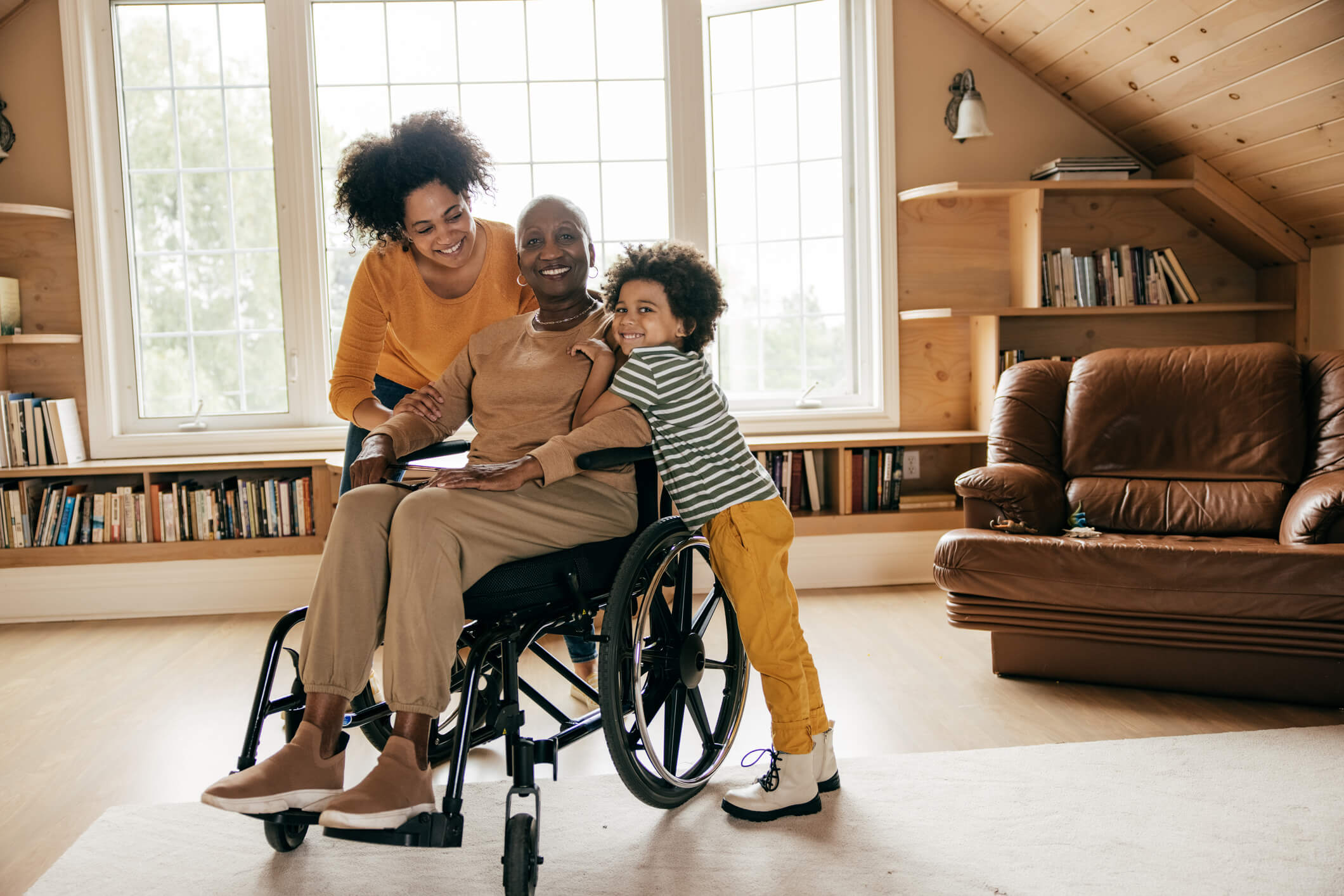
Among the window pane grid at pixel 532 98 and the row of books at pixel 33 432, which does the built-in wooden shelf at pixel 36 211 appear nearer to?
the row of books at pixel 33 432

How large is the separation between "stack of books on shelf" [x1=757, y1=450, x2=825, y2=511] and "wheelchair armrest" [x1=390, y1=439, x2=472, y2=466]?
180cm

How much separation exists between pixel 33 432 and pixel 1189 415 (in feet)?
13.0

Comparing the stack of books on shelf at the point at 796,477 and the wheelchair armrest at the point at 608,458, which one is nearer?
the wheelchair armrest at the point at 608,458

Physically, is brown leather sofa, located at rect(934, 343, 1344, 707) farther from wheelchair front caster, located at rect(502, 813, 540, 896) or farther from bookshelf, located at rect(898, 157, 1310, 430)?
wheelchair front caster, located at rect(502, 813, 540, 896)

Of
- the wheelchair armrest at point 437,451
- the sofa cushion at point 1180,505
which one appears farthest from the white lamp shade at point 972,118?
the wheelchair armrest at point 437,451

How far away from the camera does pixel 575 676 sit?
2.10 m

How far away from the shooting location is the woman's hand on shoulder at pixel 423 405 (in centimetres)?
202

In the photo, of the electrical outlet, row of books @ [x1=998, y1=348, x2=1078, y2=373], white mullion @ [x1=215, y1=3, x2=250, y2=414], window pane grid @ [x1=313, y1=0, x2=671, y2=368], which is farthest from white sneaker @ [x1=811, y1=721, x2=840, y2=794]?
white mullion @ [x1=215, y1=3, x2=250, y2=414]

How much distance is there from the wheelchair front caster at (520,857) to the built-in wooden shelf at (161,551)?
2.41m

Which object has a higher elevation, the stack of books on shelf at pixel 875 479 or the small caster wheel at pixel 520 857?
the stack of books on shelf at pixel 875 479

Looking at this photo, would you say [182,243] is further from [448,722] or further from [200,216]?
[448,722]

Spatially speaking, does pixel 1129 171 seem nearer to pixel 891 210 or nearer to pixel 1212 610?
pixel 891 210

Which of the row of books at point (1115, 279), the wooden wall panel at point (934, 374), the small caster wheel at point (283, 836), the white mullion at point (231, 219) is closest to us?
the small caster wheel at point (283, 836)

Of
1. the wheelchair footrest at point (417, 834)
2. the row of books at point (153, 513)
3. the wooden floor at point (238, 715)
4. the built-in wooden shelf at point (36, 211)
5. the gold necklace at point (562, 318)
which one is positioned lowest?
the wooden floor at point (238, 715)
